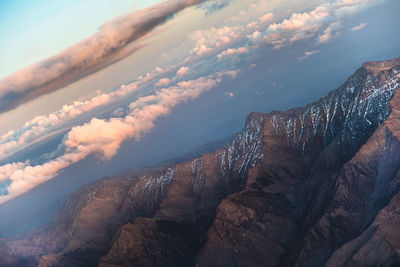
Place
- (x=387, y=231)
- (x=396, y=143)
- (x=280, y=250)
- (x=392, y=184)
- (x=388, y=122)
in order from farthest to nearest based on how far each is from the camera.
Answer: (x=280, y=250)
(x=388, y=122)
(x=396, y=143)
(x=392, y=184)
(x=387, y=231)

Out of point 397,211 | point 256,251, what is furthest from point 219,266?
point 397,211

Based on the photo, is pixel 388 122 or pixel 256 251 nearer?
pixel 388 122

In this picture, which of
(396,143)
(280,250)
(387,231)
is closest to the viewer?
(387,231)

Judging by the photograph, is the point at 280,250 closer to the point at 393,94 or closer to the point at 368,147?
the point at 368,147

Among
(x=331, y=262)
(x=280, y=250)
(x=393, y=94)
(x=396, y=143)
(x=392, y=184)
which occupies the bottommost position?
(x=280, y=250)

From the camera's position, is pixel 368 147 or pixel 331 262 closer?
pixel 331 262

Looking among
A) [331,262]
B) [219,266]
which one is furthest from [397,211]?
[219,266]

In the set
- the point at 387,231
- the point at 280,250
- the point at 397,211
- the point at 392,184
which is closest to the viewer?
the point at 387,231

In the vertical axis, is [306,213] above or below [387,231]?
below

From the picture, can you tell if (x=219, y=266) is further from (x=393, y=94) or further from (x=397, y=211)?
(x=393, y=94)
